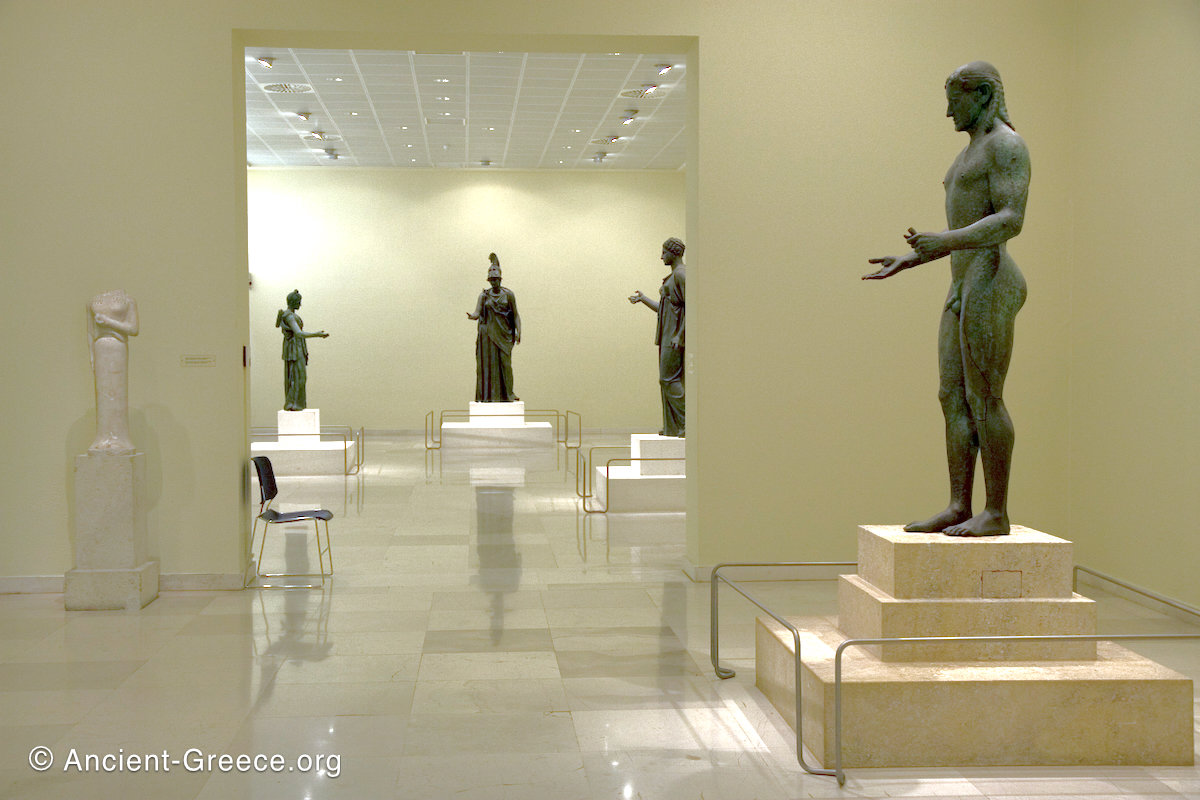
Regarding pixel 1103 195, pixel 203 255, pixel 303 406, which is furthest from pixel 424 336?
pixel 1103 195

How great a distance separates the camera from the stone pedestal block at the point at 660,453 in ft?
41.7

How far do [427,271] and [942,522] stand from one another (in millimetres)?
20479

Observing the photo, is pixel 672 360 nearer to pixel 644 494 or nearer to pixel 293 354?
pixel 644 494

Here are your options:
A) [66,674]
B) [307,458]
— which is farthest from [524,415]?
[66,674]

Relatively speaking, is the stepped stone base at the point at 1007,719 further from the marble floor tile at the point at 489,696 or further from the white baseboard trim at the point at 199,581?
the white baseboard trim at the point at 199,581

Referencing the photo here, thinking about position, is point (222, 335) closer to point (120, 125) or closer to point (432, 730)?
point (120, 125)

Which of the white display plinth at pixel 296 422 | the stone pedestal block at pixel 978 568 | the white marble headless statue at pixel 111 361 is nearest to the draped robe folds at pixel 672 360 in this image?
the white display plinth at pixel 296 422

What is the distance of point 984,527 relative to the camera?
16.2 ft

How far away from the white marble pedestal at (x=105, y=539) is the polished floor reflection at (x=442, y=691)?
0.74 ft

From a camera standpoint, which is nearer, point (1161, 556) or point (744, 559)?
point (1161, 556)

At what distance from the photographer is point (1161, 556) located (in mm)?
7461

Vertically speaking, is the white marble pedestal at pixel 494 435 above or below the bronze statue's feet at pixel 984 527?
below

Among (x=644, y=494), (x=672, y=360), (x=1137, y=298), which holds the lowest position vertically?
(x=644, y=494)

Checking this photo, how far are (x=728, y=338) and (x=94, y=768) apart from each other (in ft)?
17.8
